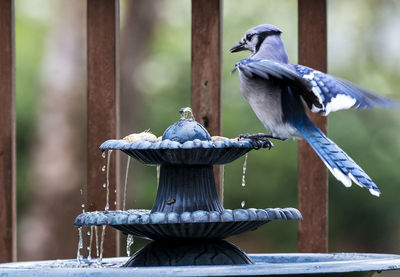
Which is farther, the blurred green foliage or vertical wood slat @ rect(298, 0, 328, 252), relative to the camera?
the blurred green foliage

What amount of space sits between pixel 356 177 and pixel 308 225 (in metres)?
0.83

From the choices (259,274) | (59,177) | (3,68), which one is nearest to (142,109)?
(59,177)

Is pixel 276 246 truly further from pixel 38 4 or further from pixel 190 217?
pixel 190 217

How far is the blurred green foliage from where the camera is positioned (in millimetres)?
6918

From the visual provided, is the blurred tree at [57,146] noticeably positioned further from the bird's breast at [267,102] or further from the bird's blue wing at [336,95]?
the bird's blue wing at [336,95]

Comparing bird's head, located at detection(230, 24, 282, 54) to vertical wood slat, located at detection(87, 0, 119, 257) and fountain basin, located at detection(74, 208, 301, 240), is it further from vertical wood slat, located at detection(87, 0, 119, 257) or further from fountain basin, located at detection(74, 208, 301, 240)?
fountain basin, located at detection(74, 208, 301, 240)

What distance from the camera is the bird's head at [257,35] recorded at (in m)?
2.93

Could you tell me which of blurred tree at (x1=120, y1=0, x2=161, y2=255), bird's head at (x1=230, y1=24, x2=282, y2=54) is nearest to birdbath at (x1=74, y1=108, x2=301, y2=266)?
bird's head at (x1=230, y1=24, x2=282, y2=54)

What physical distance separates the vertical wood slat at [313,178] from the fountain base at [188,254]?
2.54 ft

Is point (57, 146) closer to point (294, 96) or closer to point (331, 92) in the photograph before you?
point (294, 96)

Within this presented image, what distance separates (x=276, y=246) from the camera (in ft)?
23.2

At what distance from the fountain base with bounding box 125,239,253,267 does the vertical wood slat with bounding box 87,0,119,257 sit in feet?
2.49

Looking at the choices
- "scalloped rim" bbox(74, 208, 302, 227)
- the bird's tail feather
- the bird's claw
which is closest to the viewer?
"scalloped rim" bbox(74, 208, 302, 227)

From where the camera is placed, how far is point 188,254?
2.48 meters
